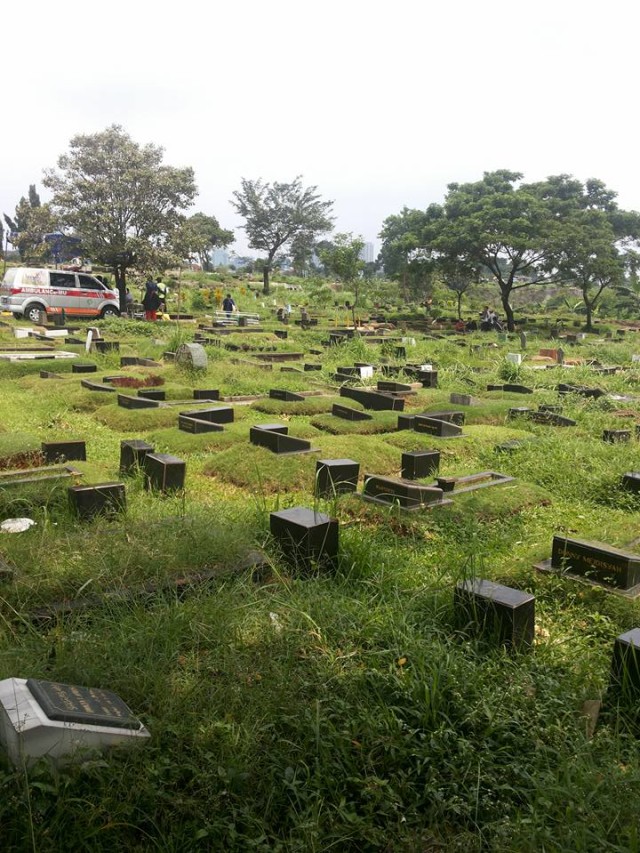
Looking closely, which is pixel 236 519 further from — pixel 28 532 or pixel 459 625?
pixel 459 625

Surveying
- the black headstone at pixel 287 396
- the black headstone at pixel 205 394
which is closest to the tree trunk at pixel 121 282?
the black headstone at pixel 205 394

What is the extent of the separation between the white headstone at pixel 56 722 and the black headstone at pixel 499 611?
75.3 inches

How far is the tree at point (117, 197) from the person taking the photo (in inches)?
966

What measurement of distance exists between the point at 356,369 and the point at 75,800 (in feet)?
40.3

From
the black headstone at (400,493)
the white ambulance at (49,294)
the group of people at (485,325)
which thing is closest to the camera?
the black headstone at (400,493)

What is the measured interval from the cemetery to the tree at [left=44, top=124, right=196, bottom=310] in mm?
18008

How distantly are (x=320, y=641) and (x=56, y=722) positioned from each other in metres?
1.31

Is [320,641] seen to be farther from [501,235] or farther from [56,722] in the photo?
[501,235]

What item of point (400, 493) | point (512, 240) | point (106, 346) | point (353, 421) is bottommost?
point (353, 421)

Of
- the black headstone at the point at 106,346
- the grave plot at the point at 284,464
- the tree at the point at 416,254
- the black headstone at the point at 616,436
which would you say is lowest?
the grave plot at the point at 284,464

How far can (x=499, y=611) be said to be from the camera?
386cm

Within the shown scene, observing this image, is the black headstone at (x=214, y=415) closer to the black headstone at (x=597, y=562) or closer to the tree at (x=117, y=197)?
the black headstone at (x=597, y=562)

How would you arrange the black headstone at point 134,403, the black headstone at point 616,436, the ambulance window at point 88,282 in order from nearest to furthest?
the black headstone at point 616,436 < the black headstone at point 134,403 < the ambulance window at point 88,282

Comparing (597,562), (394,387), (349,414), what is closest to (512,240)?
(394,387)
